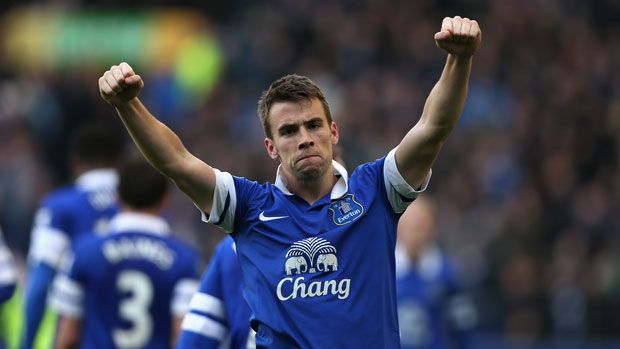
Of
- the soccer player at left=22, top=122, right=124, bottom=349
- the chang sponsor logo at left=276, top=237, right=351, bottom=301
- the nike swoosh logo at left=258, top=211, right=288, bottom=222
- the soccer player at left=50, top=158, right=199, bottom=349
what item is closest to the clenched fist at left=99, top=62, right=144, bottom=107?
the nike swoosh logo at left=258, top=211, right=288, bottom=222

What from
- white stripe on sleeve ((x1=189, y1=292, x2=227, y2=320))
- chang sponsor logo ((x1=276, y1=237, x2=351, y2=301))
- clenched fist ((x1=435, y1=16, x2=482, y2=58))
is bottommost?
chang sponsor logo ((x1=276, y1=237, x2=351, y2=301))

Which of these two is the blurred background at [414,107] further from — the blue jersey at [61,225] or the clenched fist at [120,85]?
the clenched fist at [120,85]

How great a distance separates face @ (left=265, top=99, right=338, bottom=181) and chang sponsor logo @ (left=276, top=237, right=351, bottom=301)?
0.29 metres

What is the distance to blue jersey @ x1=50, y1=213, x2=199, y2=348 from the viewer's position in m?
7.11

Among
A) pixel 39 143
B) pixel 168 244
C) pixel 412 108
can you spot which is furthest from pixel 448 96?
pixel 39 143

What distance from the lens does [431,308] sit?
31.9ft

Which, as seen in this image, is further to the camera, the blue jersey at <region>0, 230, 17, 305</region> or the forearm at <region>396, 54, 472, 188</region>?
the blue jersey at <region>0, 230, 17, 305</region>

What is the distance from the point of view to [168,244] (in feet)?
23.7

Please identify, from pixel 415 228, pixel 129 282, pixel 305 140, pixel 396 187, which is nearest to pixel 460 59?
pixel 396 187

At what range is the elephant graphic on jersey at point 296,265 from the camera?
521cm

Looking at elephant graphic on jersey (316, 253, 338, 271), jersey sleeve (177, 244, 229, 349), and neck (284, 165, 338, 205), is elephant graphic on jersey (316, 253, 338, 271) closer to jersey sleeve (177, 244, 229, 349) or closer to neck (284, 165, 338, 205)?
neck (284, 165, 338, 205)

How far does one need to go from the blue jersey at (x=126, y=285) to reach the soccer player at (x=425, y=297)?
2732 millimetres

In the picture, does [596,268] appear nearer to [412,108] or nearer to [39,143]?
[412,108]

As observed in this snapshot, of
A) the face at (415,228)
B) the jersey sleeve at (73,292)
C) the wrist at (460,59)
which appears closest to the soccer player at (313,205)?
the wrist at (460,59)
